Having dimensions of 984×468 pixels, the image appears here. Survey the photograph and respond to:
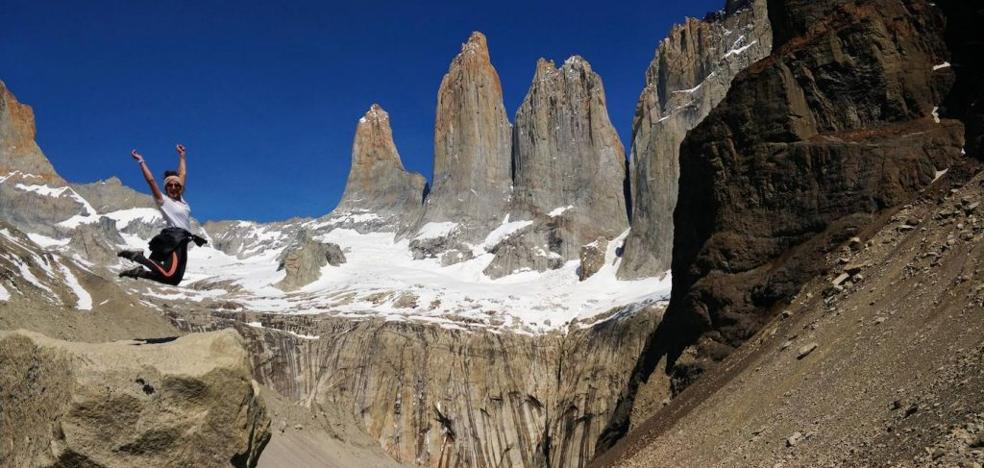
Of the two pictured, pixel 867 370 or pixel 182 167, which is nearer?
pixel 182 167

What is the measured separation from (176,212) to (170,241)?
41cm

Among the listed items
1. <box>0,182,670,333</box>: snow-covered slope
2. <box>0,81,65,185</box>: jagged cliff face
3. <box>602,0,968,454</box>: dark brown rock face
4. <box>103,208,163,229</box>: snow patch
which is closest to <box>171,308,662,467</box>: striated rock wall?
<box>0,182,670,333</box>: snow-covered slope

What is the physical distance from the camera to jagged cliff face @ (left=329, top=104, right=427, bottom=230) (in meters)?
150

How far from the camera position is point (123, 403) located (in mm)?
9797

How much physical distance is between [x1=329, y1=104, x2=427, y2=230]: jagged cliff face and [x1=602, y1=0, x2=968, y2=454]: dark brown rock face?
107118mm

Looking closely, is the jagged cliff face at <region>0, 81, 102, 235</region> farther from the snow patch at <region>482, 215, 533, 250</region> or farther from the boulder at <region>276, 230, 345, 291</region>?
the snow patch at <region>482, 215, 533, 250</region>

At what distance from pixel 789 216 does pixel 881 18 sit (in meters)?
9.46

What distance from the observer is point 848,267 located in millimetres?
31094

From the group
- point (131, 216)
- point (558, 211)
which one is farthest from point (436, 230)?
point (131, 216)

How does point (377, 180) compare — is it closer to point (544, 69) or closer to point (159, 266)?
point (544, 69)

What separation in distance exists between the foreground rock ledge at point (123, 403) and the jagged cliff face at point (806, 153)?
28.2 meters

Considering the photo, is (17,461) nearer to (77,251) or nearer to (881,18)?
(881,18)

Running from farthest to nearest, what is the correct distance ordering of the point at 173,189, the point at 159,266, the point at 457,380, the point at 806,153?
1. the point at 457,380
2. the point at 806,153
3. the point at 159,266
4. the point at 173,189

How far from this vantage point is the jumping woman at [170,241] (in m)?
11.9
